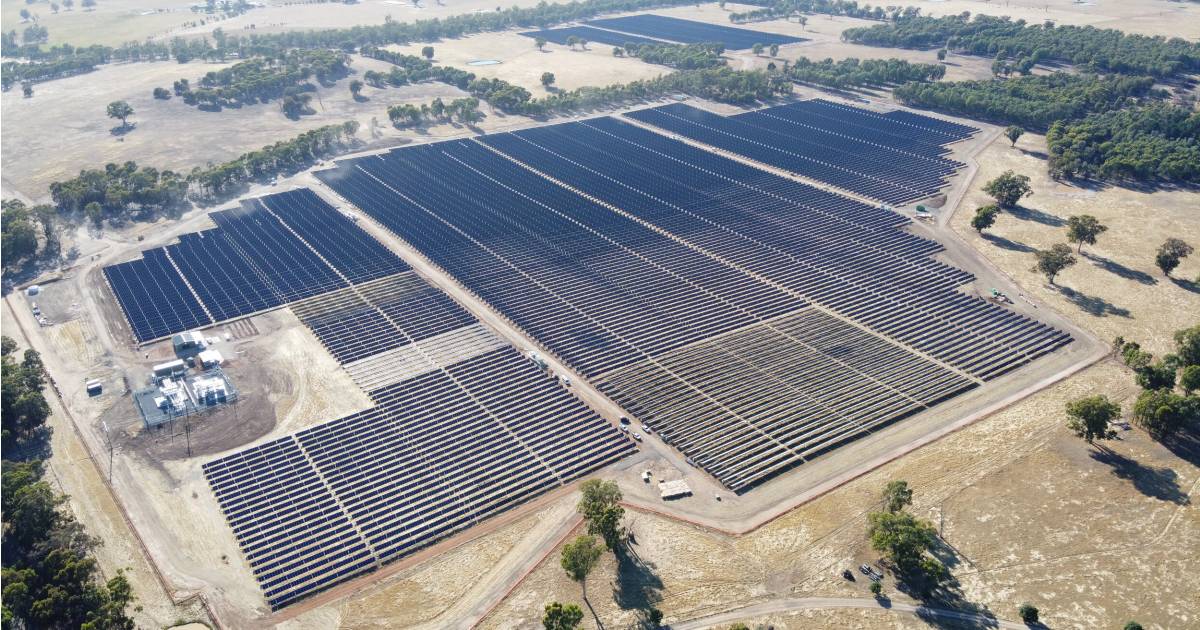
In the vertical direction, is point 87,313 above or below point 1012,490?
below

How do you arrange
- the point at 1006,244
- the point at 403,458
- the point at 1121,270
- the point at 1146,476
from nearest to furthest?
the point at 1146,476
the point at 403,458
the point at 1121,270
the point at 1006,244

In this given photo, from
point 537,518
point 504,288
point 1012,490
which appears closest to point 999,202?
point 1012,490

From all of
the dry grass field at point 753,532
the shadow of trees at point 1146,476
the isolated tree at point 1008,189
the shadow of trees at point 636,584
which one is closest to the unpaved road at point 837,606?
the dry grass field at point 753,532

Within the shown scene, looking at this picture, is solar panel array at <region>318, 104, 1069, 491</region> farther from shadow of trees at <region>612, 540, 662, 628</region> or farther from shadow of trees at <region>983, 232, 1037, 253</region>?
shadow of trees at <region>612, 540, 662, 628</region>

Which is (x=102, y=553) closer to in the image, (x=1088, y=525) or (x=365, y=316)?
(x=365, y=316)

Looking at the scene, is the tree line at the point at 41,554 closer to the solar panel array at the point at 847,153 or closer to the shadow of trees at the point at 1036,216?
the solar panel array at the point at 847,153

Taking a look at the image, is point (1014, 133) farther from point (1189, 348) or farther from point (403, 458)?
point (403, 458)

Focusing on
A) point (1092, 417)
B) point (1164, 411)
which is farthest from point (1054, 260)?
point (1092, 417)
